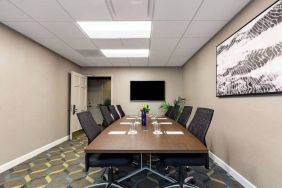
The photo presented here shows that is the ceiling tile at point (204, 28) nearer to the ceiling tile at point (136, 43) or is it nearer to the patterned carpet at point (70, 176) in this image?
the ceiling tile at point (136, 43)

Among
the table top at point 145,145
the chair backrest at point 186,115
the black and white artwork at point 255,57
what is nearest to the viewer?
the table top at point 145,145

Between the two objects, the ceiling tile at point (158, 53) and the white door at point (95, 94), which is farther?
the white door at point (95, 94)

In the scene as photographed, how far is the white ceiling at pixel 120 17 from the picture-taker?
242cm

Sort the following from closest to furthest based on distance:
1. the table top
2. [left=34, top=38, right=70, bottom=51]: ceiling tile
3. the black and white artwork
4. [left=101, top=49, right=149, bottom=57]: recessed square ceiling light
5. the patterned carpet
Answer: the table top, the black and white artwork, the patterned carpet, [left=34, top=38, right=70, bottom=51]: ceiling tile, [left=101, top=49, right=149, bottom=57]: recessed square ceiling light

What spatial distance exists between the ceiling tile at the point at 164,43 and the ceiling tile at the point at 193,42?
17 cm

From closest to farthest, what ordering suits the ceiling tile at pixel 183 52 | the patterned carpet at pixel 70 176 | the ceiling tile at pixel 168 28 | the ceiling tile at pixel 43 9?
the ceiling tile at pixel 43 9 < the patterned carpet at pixel 70 176 < the ceiling tile at pixel 168 28 < the ceiling tile at pixel 183 52

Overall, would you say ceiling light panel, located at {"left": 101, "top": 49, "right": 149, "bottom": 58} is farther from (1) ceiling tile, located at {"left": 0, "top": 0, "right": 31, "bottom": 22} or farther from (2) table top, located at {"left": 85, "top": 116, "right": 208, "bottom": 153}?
(2) table top, located at {"left": 85, "top": 116, "right": 208, "bottom": 153}

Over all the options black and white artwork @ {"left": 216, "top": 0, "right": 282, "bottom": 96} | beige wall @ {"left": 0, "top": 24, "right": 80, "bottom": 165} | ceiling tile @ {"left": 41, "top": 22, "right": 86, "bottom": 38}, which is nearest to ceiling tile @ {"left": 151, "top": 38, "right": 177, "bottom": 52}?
black and white artwork @ {"left": 216, "top": 0, "right": 282, "bottom": 96}

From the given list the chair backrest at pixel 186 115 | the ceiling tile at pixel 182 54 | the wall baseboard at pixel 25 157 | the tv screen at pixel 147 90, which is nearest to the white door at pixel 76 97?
the wall baseboard at pixel 25 157

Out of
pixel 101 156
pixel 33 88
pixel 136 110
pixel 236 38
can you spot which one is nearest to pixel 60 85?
pixel 33 88

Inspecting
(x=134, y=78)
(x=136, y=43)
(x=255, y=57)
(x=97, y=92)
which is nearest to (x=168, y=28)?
(x=136, y=43)

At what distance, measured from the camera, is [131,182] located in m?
2.58

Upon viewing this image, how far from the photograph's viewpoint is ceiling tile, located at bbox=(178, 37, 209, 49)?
12.6 ft

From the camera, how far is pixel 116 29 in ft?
11.0
